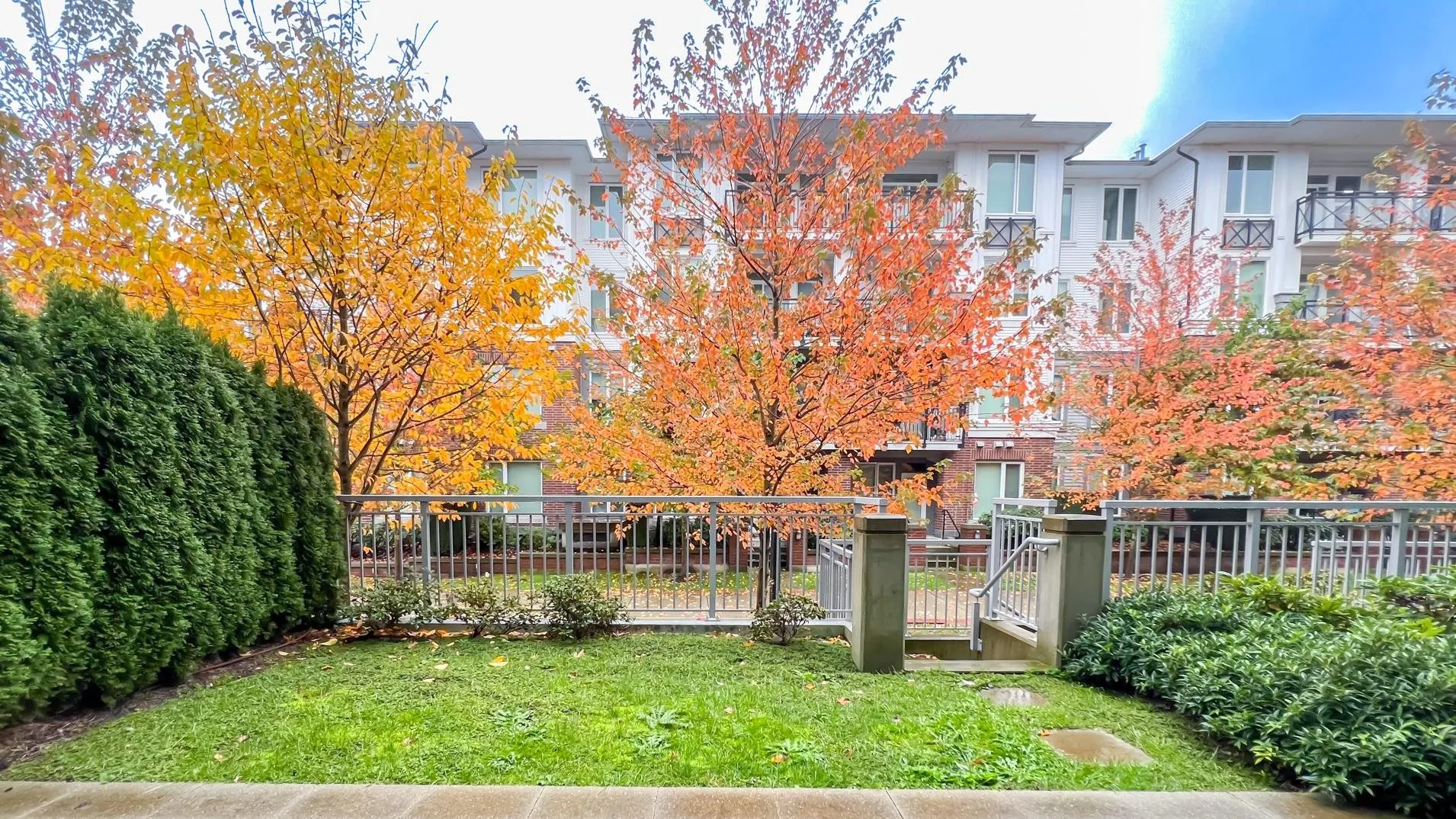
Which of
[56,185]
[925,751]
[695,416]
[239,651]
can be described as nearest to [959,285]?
[695,416]

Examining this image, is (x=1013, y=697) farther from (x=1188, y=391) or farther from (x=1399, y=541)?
(x=1188, y=391)

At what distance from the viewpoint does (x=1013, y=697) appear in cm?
412

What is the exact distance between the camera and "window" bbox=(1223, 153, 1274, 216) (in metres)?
16.3

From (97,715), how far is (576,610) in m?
3.13

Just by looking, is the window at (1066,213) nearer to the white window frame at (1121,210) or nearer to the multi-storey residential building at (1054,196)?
the multi-storey residential building at (1054,196)

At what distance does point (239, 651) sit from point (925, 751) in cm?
551

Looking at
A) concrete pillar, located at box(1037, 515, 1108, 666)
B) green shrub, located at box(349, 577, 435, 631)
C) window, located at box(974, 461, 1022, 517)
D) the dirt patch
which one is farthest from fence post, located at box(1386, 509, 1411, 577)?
window, located at box(974, 461, 1022, 517)

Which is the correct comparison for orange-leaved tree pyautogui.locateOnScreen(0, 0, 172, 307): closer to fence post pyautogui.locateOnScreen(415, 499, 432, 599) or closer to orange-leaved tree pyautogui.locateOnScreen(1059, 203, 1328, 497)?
fence post pyautogui.locateOnScreen(415, 499, 432, 599)

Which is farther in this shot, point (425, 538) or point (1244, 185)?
point (1244, 185)

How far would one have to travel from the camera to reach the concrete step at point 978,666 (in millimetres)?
4668

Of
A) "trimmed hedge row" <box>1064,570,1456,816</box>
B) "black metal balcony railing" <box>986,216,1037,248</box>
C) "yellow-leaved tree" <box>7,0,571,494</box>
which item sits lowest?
"trimmed hedge row" <box>1064,570,1456,816</box>

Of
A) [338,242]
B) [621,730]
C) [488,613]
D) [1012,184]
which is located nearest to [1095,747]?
[621,730]

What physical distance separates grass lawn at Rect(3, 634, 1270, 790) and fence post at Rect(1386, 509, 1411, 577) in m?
3.86

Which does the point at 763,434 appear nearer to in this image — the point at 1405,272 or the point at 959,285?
the point at 959,285
